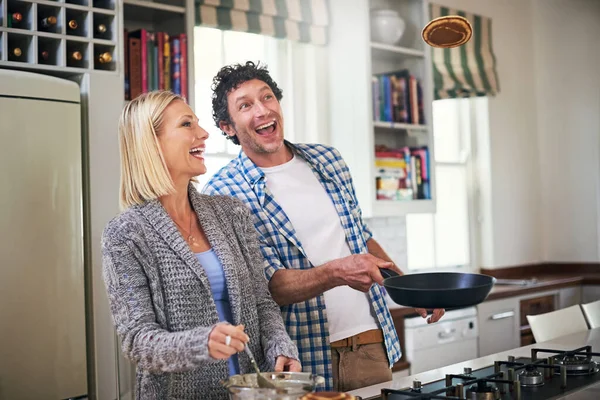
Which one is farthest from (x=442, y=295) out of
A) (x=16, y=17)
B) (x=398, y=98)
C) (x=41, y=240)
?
(x=398, y=98)

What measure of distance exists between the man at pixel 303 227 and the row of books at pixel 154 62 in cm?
71

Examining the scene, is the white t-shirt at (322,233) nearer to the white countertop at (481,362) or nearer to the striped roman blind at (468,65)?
the white countertop at (481,362)

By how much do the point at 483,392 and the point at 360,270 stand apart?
0.49 m

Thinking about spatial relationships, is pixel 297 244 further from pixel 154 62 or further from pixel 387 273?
pixel 154 62

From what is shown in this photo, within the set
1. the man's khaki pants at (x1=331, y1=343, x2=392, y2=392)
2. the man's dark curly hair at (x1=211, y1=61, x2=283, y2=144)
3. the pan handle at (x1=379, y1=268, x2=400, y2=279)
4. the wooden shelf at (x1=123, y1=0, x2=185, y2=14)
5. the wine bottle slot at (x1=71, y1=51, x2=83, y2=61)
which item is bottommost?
the man's khaki pants at (x1=331, y1=343, x2=392, y2=392)

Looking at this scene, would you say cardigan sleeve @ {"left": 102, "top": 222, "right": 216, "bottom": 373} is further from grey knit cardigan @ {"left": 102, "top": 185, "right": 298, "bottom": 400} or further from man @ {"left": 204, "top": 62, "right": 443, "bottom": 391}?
man @ {"left": 204, "top": 62, "right": 443, "bottom": 391}

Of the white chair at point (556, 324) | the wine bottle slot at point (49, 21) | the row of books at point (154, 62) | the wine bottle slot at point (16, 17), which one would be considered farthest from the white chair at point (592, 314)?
the wine bottle slot at point (16, 17)

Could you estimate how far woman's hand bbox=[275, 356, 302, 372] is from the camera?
2.01 meters

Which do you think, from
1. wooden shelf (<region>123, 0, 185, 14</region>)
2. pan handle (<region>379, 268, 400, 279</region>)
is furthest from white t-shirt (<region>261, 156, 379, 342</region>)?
wooden shelf (<region>123, 0, 185, 14</region>)

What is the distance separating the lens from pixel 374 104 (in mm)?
4562

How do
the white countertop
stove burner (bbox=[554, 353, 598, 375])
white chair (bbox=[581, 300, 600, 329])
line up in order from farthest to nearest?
white chair (bbox=[581, 300, 600, 329])
stove burner (bbox=[554, 353, 598, 375])
the white countertop

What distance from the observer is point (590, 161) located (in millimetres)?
6242

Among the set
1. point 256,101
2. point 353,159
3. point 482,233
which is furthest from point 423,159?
point 256,101

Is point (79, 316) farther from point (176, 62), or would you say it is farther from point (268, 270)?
point (176, 62)
